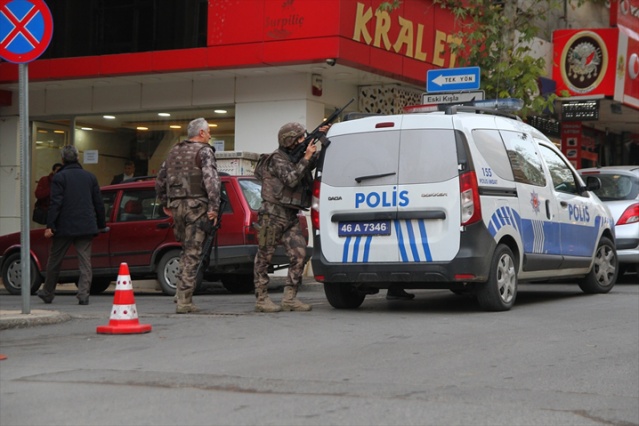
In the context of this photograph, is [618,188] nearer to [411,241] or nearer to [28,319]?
[411,241]

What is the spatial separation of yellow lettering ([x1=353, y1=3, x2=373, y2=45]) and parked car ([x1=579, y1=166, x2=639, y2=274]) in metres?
4.49

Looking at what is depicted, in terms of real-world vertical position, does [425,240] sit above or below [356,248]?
above

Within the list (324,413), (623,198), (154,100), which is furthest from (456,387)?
(154,100)

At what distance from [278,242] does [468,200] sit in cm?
190

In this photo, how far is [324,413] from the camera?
5664mm

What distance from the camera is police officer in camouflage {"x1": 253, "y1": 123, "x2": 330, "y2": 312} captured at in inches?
421

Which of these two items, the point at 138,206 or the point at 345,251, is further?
the point at 138,206

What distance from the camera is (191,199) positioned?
10695 mm

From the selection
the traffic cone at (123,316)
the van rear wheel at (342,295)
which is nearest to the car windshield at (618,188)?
the van rear wheel at (342,295)

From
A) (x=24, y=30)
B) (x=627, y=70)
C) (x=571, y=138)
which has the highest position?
(x=627, y=70)

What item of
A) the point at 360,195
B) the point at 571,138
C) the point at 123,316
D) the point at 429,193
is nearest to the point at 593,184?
the point at 429,193

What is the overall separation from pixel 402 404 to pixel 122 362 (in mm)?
2440

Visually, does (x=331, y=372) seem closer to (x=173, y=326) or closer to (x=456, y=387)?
(x=456, y=387)

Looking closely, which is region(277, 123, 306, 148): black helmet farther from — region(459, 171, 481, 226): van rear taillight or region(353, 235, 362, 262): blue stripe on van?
region(459, 171, 481, 226): van rear taillight
